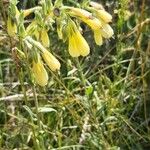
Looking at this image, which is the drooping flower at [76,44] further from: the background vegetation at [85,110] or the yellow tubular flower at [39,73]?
the background vegetation at [85,110]

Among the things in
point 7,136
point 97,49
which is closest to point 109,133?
point 7,136

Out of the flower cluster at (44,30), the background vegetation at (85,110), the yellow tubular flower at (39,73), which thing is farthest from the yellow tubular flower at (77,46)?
the background vegetation at (85,110)

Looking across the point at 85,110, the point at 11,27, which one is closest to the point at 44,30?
the point at 11,27

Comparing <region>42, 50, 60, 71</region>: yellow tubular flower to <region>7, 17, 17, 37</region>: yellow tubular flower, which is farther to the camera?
<region>7, 17, 17, 37</region>: yellow tubular flower

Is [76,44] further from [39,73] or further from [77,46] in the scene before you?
[39,73]

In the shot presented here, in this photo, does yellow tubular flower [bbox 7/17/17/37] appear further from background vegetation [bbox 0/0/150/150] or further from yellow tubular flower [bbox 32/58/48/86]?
background vegetation [bbox 0/0/150/150]

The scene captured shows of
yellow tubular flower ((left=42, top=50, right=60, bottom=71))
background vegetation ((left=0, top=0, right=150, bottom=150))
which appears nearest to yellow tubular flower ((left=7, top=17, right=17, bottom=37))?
yellow tubular flower ((left=42, top=50, right=60, bottom=71))
